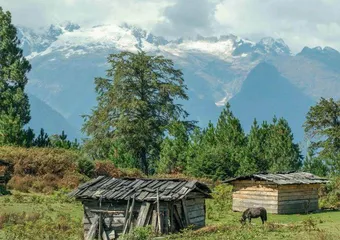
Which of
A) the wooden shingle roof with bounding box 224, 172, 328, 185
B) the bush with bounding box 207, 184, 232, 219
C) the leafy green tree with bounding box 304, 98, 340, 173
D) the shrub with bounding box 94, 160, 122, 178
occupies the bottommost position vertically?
the bush with bounding box 207, 184, 232, 219

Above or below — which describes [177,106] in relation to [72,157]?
above

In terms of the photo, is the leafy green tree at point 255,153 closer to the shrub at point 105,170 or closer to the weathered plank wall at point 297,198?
the shrub at point 105,170

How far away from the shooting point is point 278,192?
40.9 metres

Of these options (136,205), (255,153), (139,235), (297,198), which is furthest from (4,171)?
(139,235)

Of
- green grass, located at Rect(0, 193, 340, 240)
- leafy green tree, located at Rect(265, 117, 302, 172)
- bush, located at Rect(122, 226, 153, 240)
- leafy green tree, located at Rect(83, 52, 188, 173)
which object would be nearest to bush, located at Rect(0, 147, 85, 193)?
green grass, located at Rect(0, 193, 340, 240)

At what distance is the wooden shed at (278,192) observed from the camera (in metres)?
41.0

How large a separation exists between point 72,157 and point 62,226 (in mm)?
25286

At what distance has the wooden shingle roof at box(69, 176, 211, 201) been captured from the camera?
94.2ft

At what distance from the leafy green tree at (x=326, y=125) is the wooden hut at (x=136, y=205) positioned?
34645 millimetres

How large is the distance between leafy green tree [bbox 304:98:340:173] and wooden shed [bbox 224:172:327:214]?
1895 cm

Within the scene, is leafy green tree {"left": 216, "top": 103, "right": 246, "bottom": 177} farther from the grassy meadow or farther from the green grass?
the grassy meadow

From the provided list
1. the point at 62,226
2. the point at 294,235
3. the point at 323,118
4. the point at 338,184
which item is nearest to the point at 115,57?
the point at 323,118

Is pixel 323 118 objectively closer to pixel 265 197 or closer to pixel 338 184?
pixel 338 184

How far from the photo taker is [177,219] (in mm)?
29656
